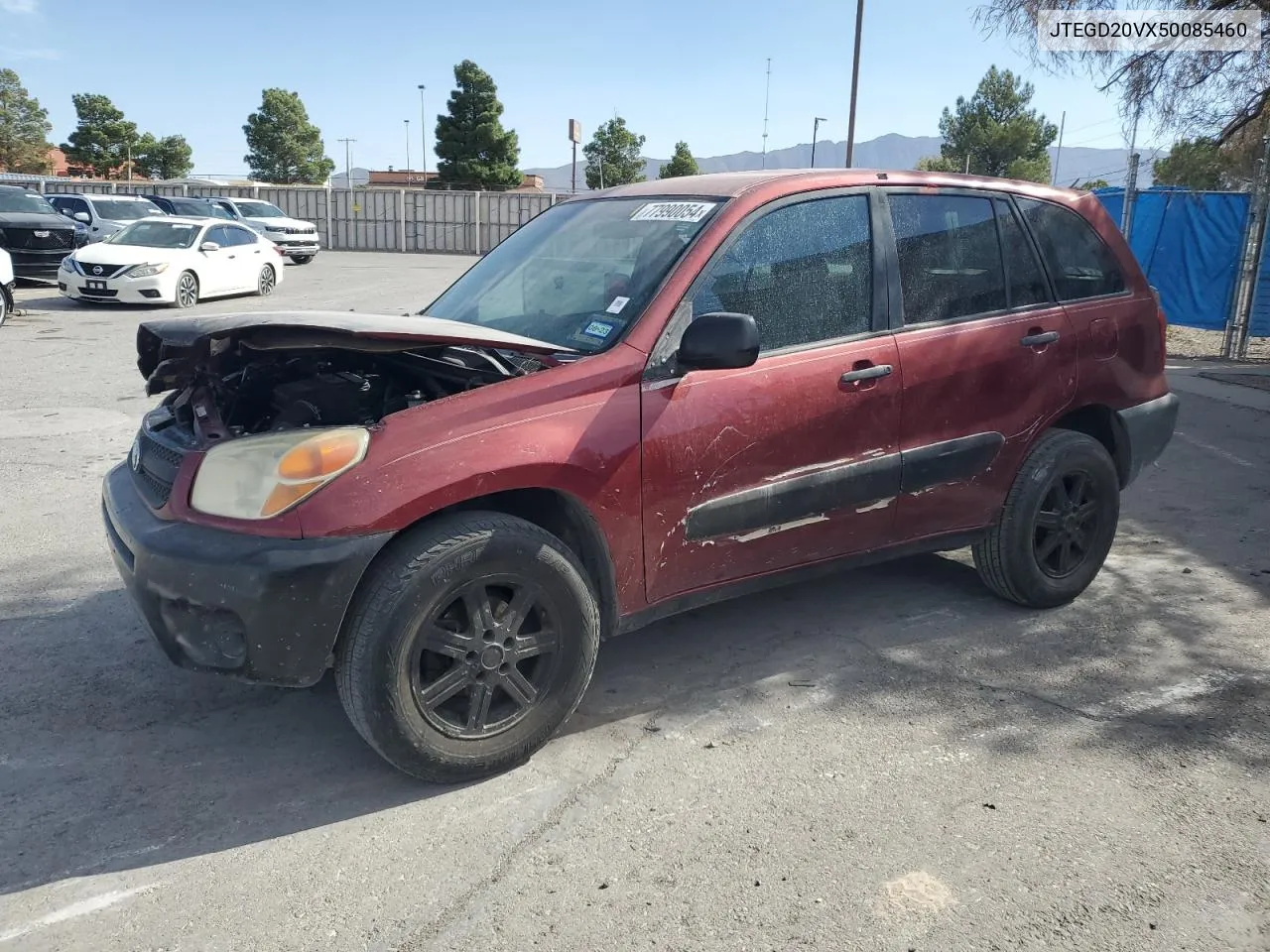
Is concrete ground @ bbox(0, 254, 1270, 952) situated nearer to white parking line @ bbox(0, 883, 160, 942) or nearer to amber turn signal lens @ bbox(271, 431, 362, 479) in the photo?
white parking line @ bbox(0, 883, 160, 942)

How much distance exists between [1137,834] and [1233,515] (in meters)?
4.08

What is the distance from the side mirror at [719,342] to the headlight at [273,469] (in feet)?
3.39

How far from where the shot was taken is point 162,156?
5566 cm

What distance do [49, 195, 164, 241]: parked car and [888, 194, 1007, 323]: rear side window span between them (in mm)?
20220

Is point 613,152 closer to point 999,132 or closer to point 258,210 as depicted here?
point 999,132

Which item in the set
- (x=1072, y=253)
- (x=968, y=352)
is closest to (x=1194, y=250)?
(x=1072, y=253)

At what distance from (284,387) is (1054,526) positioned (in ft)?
10.6

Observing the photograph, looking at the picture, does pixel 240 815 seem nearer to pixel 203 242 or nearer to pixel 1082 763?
pixel 1082 763

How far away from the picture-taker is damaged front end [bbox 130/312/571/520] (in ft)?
9.21

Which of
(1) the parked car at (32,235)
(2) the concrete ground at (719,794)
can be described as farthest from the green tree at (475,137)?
(2) the concrete ground at (719,794)

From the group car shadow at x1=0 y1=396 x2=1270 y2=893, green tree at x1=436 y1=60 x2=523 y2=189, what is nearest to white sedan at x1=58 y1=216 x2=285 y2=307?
car shadow at x1=0 y1=396 x2=1270 y2=893

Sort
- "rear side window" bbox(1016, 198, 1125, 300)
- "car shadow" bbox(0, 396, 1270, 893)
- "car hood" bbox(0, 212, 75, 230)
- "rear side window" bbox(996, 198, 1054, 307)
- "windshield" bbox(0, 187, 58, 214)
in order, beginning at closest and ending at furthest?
"car shadow" bbox(0, 396, 1270, 893)
"rear side window" bbox(996, 198, 1054, 307)
"rear side window" bbox(1016, 198, 1125, 300)
"car hood" bbox(0, 212, 75, 230)
"windshield" bbox(0, 187, 58, 214)

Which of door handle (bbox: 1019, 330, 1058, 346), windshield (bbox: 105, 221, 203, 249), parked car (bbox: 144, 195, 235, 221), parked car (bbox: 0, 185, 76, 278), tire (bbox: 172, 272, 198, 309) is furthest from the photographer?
parked car (bbox: 144, 195, 235, 221)

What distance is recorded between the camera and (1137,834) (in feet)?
9.35
